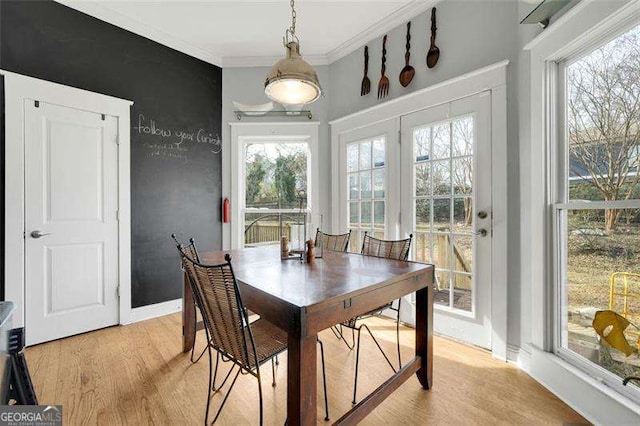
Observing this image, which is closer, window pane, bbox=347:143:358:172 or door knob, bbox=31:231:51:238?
door knob, bbox=31:231:51:238

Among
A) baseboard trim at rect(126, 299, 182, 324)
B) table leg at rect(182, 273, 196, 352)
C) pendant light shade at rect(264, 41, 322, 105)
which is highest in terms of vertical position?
pendant light shade at rect(264, 41, 322, 105)

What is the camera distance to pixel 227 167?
3.74 meters

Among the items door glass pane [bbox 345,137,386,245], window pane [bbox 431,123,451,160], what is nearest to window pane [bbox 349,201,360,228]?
door glass pane [bbox 345,137,386,245]

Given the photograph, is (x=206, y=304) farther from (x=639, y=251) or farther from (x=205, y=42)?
(x=205, y=42)

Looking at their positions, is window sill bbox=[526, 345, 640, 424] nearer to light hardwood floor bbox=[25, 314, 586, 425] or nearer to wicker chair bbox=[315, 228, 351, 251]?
light hardwood floor bbox=[25, 314, 586, 425]

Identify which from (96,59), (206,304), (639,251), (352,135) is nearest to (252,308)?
(206,304)

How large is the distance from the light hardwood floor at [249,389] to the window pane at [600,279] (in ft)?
1.26

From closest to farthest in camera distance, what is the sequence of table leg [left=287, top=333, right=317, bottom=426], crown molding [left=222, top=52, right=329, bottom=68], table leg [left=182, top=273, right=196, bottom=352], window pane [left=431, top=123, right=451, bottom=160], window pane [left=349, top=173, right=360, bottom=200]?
1. table leg [left=287, top=333, right=317, bottom=426]
2. table leg [left=182, top=273, right=196, bottom=352]
3. window pane [left=431, top=123, right=451, bottom=160]
4. window pane [left=349, top=173, right=360, bottom=200]
5. crown molding [left=222, top=52, right=329, bottom=68]

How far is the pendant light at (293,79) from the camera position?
167 cm

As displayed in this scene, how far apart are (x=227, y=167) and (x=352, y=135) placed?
1.59 metres

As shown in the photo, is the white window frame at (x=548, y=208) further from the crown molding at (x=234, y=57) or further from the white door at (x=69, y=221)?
the white door at (x=69, y=221)

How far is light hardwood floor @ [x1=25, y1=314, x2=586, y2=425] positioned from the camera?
1.62 metres

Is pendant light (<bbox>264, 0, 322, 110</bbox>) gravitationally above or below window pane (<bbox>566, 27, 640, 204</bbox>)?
above

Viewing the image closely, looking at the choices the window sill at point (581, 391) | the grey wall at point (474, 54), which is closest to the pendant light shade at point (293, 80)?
the grey wall at point (474, 54)
